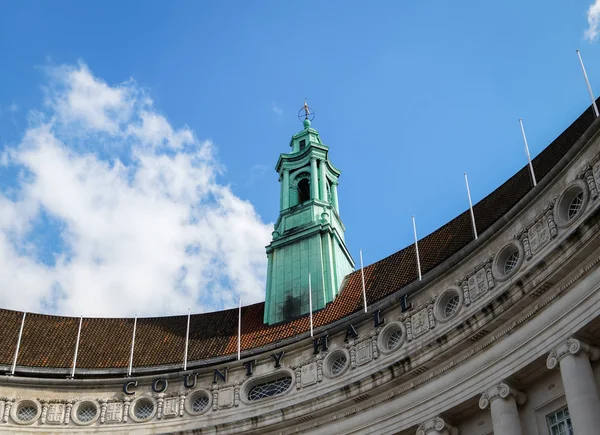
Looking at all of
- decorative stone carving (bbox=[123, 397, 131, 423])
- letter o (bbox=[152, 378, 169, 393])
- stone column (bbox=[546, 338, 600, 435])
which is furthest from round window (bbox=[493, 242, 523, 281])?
decorative stone carving (bbox=[123, 397, 131, 423])

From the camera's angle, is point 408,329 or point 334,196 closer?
point 408,329

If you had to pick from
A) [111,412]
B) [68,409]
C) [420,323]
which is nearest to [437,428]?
[420,323]

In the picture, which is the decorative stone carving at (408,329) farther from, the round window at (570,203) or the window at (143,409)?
the window at (143,409)

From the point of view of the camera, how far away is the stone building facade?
27812 millimetres

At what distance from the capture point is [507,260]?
31406 mm

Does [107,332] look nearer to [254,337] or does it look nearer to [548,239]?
[254,337]

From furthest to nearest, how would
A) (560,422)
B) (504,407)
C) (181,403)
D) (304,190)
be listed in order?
(304,190) → (181,403) → (504,407) → (560,422)

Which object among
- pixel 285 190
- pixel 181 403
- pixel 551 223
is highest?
pixel 285 190

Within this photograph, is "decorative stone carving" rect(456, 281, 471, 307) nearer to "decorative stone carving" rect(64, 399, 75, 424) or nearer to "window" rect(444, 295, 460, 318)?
"window" rect(444, 295, 460, 318)

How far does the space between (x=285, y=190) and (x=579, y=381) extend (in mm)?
27407

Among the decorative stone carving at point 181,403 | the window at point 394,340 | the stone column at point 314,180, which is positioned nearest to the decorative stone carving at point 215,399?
the decorative stone carving at point 181,403

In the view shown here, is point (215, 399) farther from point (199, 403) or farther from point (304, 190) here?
point (304, 190)

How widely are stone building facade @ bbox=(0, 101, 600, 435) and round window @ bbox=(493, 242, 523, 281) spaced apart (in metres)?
0.05

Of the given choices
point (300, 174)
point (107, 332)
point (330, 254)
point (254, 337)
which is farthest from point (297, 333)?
point (300, 174)
